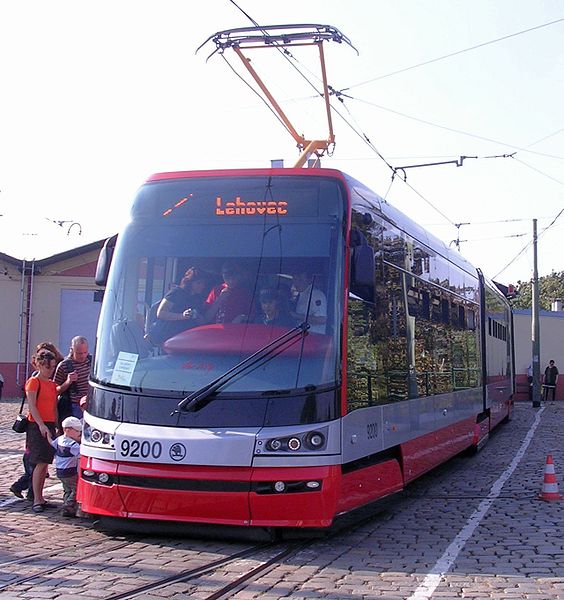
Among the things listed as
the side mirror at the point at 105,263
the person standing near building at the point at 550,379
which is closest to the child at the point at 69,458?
the side mirror at the point at 105,263

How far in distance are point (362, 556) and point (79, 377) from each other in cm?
416

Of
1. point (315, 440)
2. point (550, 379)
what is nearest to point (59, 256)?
point (550, 379)

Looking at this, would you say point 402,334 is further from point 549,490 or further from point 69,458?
point 69,458

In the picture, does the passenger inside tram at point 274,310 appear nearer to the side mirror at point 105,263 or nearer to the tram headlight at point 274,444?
the tram headlight at point 274,444

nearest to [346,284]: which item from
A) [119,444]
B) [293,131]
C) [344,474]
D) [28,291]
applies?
[344,474]

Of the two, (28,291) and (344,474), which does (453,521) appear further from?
(28,291)

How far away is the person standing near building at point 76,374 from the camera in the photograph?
1030 centimetres

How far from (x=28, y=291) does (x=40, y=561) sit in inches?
1021

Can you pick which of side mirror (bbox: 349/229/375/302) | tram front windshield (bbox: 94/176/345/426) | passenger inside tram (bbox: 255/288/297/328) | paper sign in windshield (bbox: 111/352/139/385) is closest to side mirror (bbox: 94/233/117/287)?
tram front windshield (bbox: 94/176/345/426)

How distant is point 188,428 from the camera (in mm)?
7531

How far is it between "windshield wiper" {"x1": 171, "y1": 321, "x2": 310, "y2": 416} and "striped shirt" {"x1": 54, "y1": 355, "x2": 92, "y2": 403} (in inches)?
119

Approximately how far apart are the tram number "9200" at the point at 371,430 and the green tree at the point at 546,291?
87047 mm

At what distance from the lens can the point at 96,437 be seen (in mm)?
7895

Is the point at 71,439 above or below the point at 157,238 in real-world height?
below
